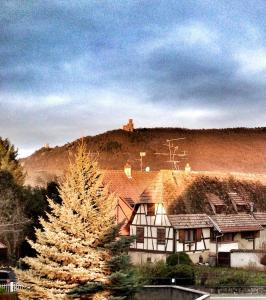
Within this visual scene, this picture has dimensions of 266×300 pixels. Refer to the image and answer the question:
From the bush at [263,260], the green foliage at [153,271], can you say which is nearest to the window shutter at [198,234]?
the bush at [263,260]

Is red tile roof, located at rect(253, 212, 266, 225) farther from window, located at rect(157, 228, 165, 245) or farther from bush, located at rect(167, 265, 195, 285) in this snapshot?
bush, located at rect(167, 265, 195, 285)

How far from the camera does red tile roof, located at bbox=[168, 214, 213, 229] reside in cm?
4578

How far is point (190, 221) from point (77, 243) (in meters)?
24.3

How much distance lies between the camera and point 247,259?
144 ft

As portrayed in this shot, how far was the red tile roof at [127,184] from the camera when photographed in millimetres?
55094

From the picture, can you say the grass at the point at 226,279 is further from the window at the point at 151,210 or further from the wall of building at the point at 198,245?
the window at the point at 151,210

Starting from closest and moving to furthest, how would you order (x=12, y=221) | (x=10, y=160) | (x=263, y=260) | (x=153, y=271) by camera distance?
1. (x=153, y=271)
2. (x=12, y=221)
3. (x=263, y=260)
4. (x=10, y=160)

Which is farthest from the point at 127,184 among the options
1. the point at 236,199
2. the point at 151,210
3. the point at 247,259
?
the point at 247,259

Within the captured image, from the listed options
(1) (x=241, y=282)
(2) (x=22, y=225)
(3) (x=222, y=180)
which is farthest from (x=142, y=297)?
(3) (x=222, y=180)

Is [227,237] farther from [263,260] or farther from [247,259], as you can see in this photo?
[263,260]

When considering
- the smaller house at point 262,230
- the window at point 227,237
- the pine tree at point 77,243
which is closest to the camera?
the pine tree at point 77,243

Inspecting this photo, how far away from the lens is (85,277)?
2320 cm

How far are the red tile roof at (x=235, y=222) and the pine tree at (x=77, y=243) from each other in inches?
983

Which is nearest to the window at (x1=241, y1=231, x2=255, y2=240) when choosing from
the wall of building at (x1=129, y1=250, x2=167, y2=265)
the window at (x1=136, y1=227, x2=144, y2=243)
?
the wall of building at (x1=129, y1=250, x2=167, y2=265)
